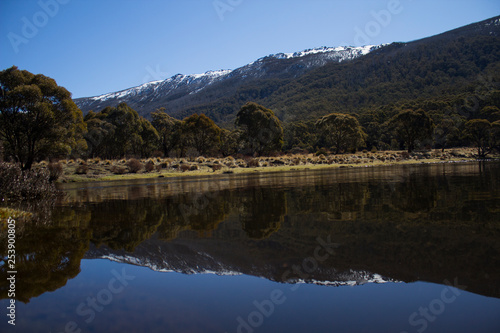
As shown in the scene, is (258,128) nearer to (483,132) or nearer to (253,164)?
(253,164)

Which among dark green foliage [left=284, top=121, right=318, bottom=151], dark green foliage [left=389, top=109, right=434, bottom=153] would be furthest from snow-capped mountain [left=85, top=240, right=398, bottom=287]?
dark green foliage [left=284, top=121, right=318, bottom=151]

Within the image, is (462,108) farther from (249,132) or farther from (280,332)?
(280,332)

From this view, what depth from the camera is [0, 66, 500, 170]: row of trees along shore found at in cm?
2566

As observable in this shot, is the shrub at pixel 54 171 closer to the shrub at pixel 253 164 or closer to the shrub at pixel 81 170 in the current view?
the shrub at pixel 81 170

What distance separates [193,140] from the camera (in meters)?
61.4

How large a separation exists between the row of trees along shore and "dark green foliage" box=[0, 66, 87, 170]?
0.06m

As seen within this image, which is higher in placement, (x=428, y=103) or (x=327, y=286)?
(x=428, y=103)

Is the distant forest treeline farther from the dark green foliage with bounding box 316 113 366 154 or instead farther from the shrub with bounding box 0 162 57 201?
the shrub with bounding box 0 162 57 201

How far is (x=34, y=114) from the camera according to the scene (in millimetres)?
25125

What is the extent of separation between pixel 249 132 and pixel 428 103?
58.2 metres

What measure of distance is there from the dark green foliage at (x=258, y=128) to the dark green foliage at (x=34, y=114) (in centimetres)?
3208

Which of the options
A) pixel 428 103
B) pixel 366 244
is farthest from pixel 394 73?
pixel 366 244

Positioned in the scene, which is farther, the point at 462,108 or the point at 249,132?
the point at 462,108

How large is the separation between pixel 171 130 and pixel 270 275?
61.7 metres
